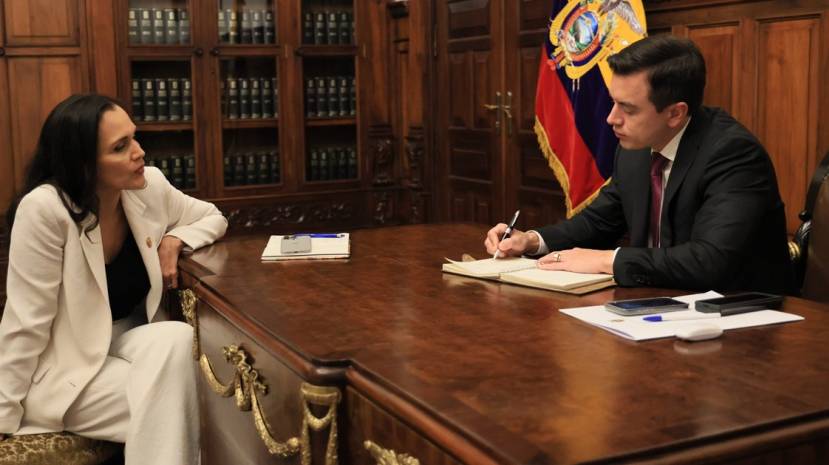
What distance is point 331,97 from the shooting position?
6.44 meters

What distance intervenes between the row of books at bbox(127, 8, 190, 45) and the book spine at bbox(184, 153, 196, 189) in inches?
27.6

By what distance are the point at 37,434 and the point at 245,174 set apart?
12.8ft

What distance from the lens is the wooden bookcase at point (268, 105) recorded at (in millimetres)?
5984

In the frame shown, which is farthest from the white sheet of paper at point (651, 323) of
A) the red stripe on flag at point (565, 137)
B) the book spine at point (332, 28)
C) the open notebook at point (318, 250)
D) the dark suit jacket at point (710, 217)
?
the book spine at point (332, 28)

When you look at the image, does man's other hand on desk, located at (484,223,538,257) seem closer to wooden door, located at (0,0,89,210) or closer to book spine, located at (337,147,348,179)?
wooden door, located at (0,0,89,210)

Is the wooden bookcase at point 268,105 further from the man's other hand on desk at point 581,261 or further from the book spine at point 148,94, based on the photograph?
the man's other hand on desk at point 581,261

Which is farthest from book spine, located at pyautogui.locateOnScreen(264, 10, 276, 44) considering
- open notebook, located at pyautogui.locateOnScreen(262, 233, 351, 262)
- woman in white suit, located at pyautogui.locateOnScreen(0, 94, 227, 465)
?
woman in white suit, located at pyautogui.locateOnScreen(0, 94, 227, 465)

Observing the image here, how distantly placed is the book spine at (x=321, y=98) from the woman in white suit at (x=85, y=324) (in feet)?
12.0

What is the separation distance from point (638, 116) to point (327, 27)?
13.3ft

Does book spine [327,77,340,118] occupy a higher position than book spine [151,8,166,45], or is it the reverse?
book spine [151,8,166,45]

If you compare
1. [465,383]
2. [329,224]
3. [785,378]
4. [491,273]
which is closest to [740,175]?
[491,273]

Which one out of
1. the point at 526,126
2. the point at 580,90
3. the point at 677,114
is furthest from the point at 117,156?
the point at 526,126

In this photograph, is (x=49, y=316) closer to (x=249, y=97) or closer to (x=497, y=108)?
(x=497, y=108)

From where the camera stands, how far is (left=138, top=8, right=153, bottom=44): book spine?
232 inches
